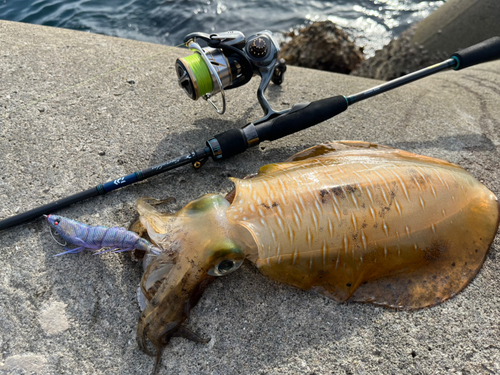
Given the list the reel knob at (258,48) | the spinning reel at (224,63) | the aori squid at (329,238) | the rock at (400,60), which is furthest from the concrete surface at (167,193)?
the rock at (400,60)

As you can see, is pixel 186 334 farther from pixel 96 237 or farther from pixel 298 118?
pixel 298 118

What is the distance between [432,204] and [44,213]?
271cm

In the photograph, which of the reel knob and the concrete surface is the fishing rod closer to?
the reel knob

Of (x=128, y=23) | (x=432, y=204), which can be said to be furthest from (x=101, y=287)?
(x=128, y=23)

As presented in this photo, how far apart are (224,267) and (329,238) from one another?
2.23 ft

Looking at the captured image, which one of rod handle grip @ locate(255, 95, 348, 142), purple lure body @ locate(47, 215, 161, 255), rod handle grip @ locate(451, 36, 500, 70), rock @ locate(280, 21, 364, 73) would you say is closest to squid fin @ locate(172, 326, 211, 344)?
purple lure body @ locate(47, 215, 161, 255)

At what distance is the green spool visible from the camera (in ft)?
9.17

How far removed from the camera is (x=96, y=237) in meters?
2.29

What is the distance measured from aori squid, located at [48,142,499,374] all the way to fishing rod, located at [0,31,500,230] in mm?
469

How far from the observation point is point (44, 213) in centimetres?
252

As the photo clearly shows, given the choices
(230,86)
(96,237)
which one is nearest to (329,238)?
(96,237)

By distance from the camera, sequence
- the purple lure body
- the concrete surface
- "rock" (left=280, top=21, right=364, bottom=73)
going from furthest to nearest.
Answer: "rock" (left=280, top=21, right=364, bottom=73), the purple lure body, the concrete surface

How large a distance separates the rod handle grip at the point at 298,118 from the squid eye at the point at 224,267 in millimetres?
1164

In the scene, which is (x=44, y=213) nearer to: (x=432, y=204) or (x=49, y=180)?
(x=49, y=180)
